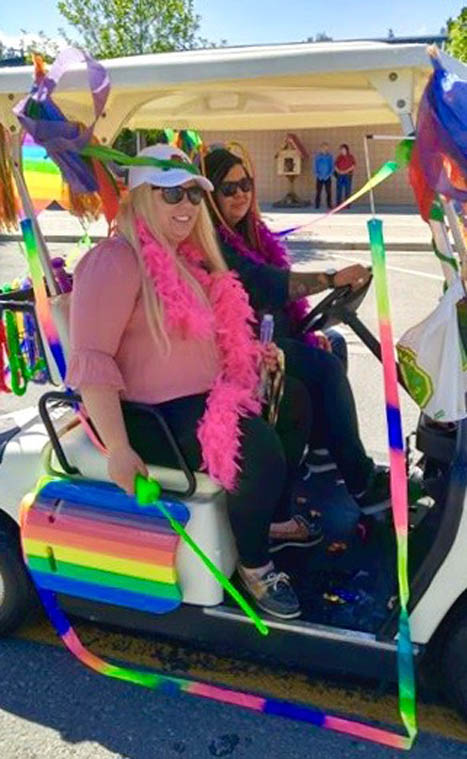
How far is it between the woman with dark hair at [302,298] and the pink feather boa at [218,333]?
37cm

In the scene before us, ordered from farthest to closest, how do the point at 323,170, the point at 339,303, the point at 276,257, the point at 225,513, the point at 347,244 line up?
1. the point at 323,170
2. the point at 347,244
3. the point at 276,257
4. the point at 339,303
5. the point at 225,513

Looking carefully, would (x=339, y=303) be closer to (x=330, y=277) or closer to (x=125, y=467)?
(x=330, y=277)

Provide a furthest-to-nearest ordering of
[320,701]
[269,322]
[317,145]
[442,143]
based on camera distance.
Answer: [317,145] → [269,322] → [320,701] → [442,143]

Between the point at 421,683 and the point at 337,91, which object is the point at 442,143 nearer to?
the point at 337,91

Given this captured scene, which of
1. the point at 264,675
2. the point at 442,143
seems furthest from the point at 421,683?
the point at 442,143

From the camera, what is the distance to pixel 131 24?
17.5 meters

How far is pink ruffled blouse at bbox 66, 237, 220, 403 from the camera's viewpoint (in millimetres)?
1924

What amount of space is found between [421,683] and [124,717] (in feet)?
2.69

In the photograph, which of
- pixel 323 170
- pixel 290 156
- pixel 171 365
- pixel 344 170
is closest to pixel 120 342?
pixel 171 365

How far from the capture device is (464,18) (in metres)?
11.6

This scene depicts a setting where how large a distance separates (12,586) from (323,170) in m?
14.6

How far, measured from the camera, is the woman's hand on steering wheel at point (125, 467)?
1961 mm

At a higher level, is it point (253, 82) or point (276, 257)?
point (253, 82)

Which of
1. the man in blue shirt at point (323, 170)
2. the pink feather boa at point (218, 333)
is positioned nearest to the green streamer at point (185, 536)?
the pink feather boa at point (218, 333)
